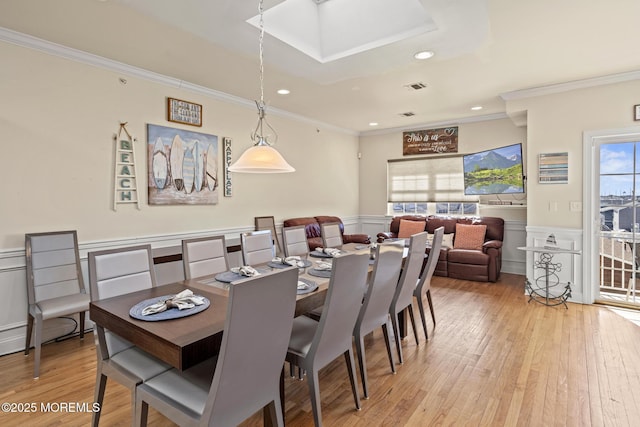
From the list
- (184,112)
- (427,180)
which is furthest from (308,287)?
(427,180)

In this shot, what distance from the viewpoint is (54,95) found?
3.07 metres

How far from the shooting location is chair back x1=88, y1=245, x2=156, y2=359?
1.82m

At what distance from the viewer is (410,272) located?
8.96 feet

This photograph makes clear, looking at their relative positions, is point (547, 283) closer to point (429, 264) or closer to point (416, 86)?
point (429, 264)

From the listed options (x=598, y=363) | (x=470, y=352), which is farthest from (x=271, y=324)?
(x=598, y=363)

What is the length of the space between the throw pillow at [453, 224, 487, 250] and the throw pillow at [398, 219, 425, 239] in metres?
0.66

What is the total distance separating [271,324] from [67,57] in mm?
3337

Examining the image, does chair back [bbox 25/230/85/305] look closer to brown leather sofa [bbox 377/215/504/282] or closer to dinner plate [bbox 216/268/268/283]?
dinner plate [bbox 216/268/268/283]

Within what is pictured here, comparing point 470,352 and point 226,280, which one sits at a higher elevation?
point 226,280

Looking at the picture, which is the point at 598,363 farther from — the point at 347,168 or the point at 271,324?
the point at 347,168

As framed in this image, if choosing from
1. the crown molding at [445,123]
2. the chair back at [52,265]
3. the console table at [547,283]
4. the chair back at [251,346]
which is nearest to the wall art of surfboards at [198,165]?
the chair back at [52,265]

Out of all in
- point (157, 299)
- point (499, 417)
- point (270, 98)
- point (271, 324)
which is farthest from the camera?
point (270, 98)

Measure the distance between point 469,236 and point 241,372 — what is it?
5.07 m

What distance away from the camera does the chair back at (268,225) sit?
195 inches
